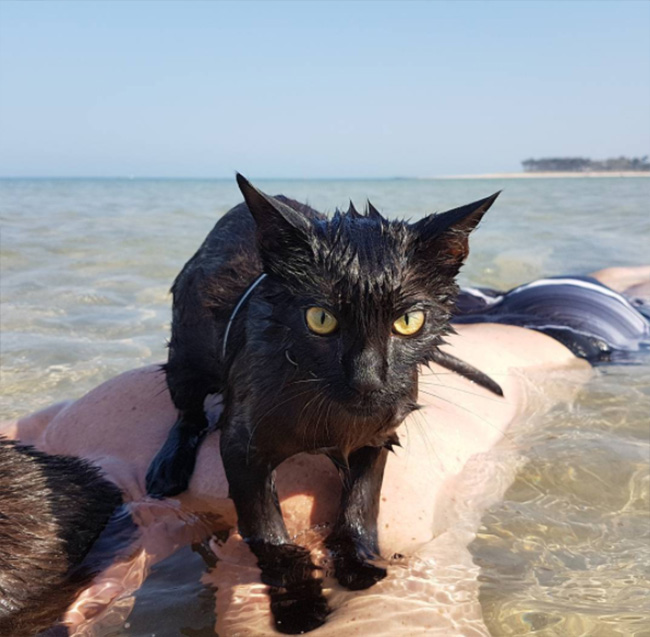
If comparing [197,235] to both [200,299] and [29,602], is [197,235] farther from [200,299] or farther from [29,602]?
[29,602]

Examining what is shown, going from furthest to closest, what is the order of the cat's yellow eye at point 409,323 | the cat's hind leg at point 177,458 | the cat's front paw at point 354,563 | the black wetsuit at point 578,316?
the black wetsuit at point 578,316 < the cat's hind leg at point 177,458 < the cat's front paw at point 354,563 < the cat's yellow eye at point 409,323

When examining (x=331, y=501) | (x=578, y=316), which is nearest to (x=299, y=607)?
(x=331, y=501)

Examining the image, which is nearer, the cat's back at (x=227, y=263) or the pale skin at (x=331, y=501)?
the pale skin at (x=331, y=501)

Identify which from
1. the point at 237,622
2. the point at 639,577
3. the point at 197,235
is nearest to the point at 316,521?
the point at 237,622

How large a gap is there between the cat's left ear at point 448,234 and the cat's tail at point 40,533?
1.35 meters

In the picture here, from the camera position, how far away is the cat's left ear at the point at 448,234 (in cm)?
202

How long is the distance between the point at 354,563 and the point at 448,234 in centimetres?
111

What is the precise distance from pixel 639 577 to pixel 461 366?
1284mm

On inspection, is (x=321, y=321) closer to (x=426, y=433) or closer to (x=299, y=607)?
(x=299, y=607)

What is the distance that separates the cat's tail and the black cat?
51cm

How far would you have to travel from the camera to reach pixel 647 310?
559 centimetres

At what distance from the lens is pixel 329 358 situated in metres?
1.96

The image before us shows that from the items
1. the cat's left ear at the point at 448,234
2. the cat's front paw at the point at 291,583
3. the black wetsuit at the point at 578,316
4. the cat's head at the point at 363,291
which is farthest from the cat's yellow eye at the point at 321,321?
the black wetsuit at the point at 578,316

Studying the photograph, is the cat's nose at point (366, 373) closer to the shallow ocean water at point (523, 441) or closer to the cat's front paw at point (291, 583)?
the cat's front paw at point (291, 583)
